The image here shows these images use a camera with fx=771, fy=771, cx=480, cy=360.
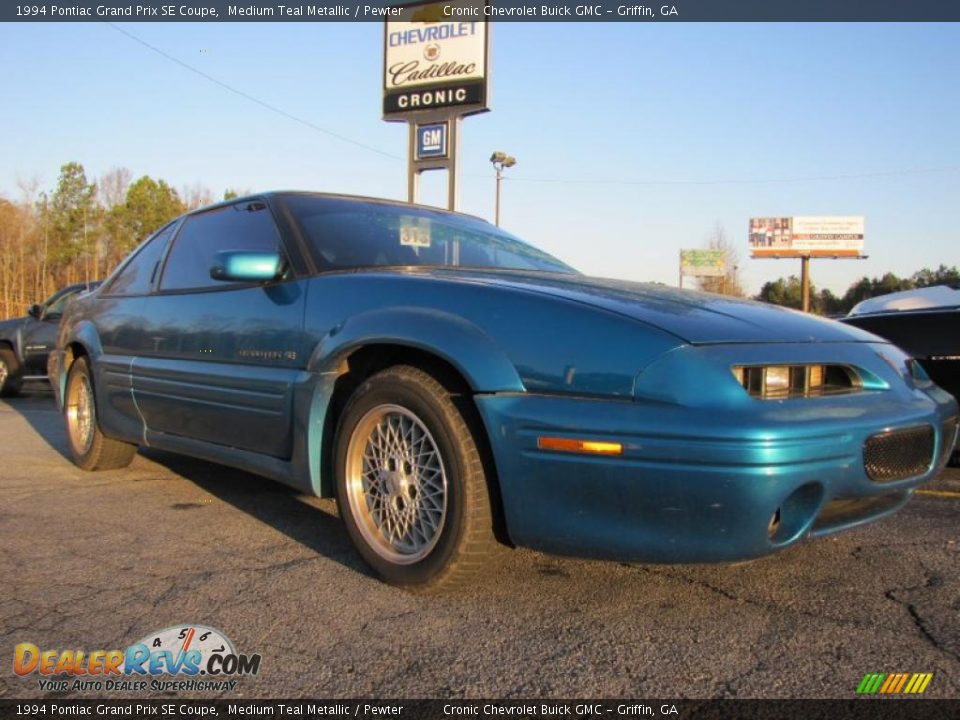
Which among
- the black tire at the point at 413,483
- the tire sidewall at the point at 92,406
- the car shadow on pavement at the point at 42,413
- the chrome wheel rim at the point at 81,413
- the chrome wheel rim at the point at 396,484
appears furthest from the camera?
the car shadow on pavement at the point at 42,413

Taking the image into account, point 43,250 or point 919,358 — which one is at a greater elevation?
point 43,250

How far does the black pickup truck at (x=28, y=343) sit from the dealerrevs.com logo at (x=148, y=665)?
9.24 meters

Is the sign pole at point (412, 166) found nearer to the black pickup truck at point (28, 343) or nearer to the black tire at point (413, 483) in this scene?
the black pickup truck at point (28, 343)

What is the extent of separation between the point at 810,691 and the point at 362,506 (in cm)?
159

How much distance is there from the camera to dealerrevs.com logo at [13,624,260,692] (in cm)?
203

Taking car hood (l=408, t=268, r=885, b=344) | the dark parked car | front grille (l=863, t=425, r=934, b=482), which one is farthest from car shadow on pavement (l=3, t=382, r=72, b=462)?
the dark parked car

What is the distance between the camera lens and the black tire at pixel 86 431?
4688 millimetres

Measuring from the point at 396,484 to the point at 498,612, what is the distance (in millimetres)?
574

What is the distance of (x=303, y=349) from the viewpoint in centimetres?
304

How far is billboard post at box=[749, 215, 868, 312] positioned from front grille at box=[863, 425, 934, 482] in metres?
56.6

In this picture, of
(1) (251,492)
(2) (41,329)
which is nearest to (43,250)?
(2) (41,329)

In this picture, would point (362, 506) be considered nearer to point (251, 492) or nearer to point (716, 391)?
point (716, 391)

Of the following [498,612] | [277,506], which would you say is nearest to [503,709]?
[498,612]

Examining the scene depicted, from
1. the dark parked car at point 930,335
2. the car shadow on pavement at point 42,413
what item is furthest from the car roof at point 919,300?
the car shadow on pavement at point 42,413
